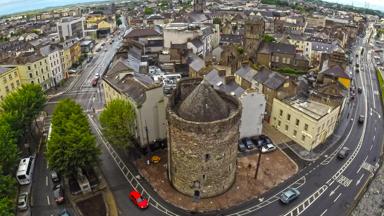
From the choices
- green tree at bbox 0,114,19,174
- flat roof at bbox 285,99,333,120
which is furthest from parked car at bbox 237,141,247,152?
green tree at bbox 0,114,19,174

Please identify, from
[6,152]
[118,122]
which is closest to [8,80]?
[6,152]

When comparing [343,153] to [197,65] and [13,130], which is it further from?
[13,130]

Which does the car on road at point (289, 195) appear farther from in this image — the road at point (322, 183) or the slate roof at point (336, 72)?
the slate roof at point (336, 72)

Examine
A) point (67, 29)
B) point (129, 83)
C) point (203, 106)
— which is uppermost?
point (67, 29)

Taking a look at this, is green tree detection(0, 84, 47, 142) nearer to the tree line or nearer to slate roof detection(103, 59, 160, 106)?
the tree line

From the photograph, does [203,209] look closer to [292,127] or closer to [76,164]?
[76,164]

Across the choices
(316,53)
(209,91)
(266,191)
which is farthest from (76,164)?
(316,53)

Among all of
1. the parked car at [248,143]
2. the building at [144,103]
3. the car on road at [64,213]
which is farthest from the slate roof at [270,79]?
the car on road at [64,213]
